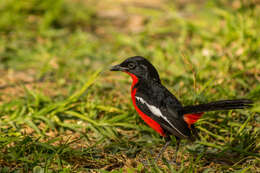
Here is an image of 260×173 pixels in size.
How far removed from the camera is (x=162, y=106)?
325cm

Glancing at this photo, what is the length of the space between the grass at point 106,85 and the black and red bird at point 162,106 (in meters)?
0.26

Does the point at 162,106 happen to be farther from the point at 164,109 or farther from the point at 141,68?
the point at 141,68

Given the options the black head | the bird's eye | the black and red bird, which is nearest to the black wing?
the black and red bird

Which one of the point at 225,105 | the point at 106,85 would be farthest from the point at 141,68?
the point at 106,85

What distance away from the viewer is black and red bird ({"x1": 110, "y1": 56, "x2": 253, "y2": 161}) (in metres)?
3.00

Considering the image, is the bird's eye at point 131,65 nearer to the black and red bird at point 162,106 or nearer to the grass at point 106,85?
the black and red bird at point 162,106

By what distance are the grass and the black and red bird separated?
26 cm

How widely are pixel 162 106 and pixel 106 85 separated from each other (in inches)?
73.3

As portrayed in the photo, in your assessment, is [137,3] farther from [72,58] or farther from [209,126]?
[209,126]

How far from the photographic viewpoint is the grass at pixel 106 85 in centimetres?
324

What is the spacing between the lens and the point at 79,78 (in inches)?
194

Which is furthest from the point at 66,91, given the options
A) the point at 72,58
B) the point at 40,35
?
the point at 40,35

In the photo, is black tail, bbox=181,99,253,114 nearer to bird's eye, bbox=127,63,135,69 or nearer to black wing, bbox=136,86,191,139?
black wing, bbox=136,86,191,139

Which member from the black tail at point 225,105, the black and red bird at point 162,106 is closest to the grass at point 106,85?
the black tail at point 225,105
